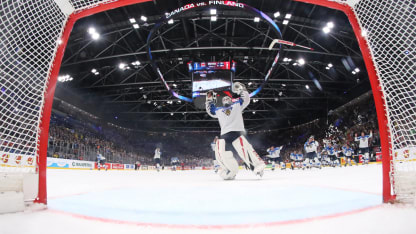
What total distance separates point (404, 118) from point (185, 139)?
98.3 ft

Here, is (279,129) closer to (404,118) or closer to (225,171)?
(225,171)

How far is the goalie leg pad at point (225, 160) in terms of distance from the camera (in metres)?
4.72

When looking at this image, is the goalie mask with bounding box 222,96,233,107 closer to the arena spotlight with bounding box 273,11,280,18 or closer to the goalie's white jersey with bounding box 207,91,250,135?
the goalie's white jersey with bounding box 207,91,250,135

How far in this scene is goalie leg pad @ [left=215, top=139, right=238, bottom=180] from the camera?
4723 millimetres

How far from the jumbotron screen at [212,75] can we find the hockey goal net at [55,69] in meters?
8.66

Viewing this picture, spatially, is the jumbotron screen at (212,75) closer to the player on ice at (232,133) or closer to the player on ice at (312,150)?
the player on ice at (312,150)

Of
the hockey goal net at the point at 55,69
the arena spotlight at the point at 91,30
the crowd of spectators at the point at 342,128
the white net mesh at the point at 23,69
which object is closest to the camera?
the hockey goal net at the point at 55,69

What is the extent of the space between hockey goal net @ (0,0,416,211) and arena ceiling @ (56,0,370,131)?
7602 millimetres

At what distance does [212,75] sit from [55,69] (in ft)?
30.3

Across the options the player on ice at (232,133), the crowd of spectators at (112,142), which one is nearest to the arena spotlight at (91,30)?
the crowd of spectators at (112,142)

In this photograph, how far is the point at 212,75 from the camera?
1105cm

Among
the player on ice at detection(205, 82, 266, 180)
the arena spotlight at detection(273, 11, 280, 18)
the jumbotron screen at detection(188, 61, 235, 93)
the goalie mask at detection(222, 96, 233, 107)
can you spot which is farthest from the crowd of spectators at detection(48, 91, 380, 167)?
the goalie mask at detection(222, 96, 233, 107)

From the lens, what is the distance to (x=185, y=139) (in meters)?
31.5

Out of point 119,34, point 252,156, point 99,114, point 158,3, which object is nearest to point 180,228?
point 252,156
